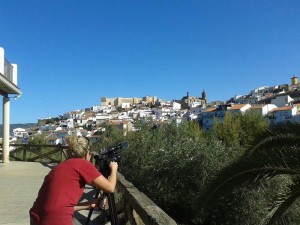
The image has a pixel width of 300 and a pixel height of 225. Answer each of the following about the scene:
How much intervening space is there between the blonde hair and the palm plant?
9.17 feet

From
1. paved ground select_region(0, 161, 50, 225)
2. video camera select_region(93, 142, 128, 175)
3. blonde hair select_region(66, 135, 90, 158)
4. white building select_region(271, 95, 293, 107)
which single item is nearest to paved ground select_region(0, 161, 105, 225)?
paved ground select_region(0, 161, 50, 225)

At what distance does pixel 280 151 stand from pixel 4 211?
5002 mm

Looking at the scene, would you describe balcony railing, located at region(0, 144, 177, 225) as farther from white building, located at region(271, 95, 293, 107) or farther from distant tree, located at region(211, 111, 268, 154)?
white building, located at region(271, 95, 293, 107)

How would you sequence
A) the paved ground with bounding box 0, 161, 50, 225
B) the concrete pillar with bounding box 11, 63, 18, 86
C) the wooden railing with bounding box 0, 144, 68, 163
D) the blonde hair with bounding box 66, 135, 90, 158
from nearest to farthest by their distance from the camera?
the blonde hair with bounding box 66, 135, 90, 158 < the paved ground with bounding box 0, 161, 50, 225 < the wooden railing with bounding box 0, 144, 68, 163 < the concrete pillar with bounding box 11, 63, 18, 86

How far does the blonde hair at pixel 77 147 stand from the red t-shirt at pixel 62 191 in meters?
0.10

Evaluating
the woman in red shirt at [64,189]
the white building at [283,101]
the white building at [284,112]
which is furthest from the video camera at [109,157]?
the white building at [283,101]

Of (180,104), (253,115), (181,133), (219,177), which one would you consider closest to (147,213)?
(219,177)

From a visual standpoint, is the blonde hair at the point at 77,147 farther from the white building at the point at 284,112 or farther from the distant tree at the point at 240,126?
the white building at the point at 284,112

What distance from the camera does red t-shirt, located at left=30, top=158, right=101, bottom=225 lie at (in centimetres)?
291

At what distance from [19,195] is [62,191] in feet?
22.4

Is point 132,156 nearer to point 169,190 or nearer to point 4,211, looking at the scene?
point 169,190

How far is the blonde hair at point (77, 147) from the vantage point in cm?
313

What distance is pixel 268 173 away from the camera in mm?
5352

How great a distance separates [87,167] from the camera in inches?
118
